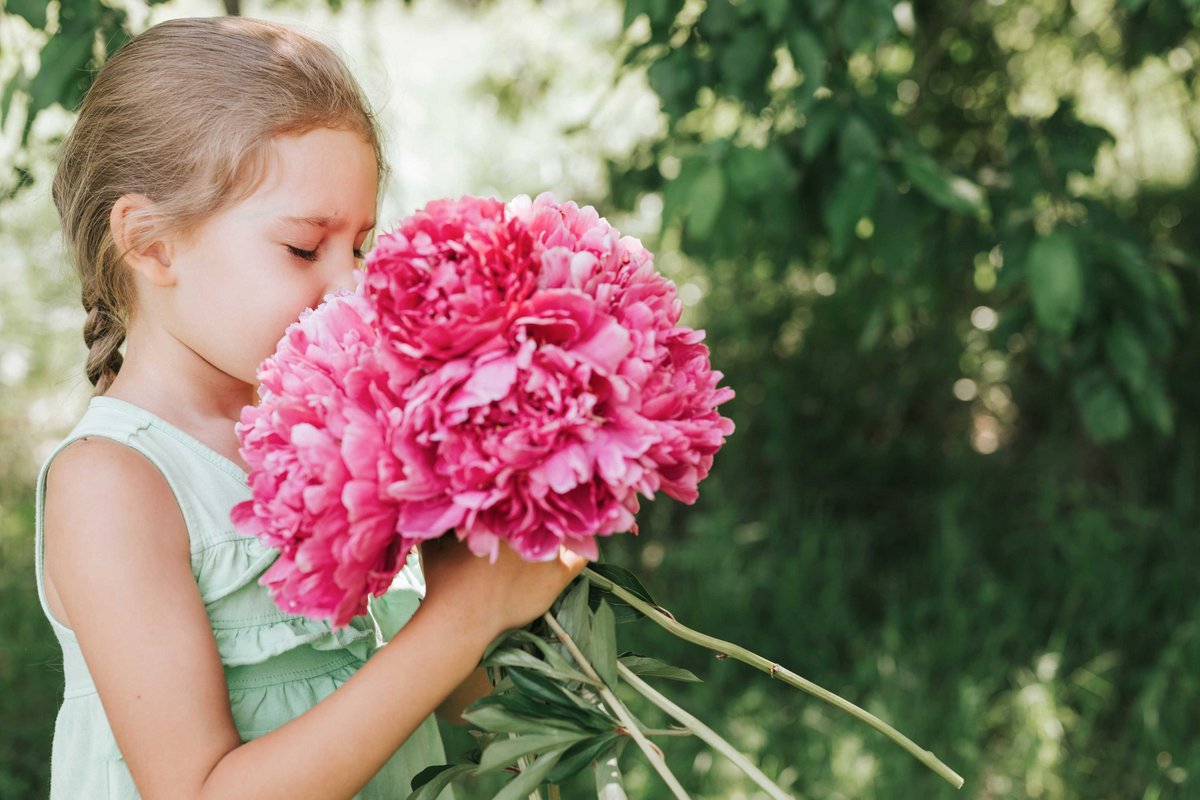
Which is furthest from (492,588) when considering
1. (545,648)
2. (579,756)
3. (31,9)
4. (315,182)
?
(31,9)

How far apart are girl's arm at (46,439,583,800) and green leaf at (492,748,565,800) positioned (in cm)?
12

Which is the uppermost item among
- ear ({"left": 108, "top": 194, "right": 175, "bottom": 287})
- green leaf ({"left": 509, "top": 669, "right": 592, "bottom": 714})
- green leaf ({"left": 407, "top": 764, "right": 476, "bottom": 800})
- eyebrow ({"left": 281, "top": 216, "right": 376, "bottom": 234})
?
eyebrow ({"left": 281, "top": 216, "right": 376, "bottom": 234})

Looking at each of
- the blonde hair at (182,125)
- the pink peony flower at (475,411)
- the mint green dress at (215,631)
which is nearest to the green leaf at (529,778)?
the pink peony flower at (475,411)

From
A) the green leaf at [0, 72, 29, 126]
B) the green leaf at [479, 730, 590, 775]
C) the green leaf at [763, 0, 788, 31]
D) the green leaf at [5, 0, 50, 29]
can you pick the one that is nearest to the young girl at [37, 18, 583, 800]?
the green leaf at [479, 730, 590, 775]

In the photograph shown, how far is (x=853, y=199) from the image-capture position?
7.47 feet

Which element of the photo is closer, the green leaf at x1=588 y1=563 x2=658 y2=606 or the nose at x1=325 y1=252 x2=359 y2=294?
the green leaf at x1=588 y1=563 x2=658 y2=606

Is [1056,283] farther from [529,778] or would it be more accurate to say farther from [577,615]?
[529,778]

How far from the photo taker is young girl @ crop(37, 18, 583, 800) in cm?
111

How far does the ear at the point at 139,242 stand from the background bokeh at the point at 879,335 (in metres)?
0.37

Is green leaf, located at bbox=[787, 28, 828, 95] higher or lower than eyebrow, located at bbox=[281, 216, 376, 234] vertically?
lower

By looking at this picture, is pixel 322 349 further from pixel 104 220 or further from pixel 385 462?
pixel 104 220

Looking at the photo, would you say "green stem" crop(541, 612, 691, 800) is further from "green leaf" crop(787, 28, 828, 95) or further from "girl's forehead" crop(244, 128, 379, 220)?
"green leaf" crop(787, 28, 828, 95)

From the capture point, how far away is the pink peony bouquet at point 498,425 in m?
0.92

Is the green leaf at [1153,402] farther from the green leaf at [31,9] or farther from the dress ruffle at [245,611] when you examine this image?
the green leaf at [31,9]
